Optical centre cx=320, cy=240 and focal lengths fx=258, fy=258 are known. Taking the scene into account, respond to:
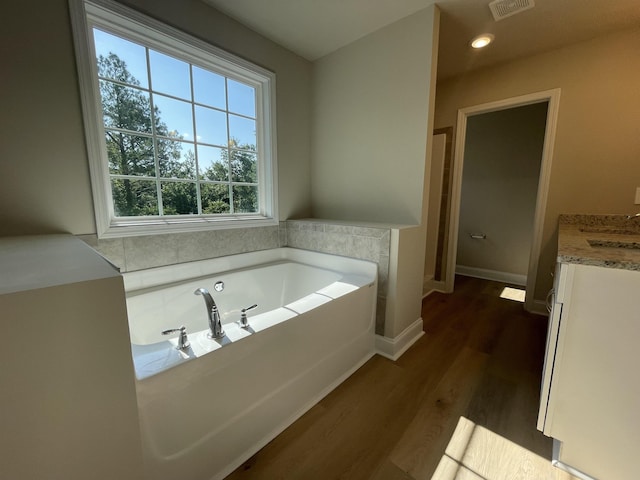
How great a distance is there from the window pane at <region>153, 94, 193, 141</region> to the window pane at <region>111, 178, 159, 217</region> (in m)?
0.38

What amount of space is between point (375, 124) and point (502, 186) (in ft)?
7.50

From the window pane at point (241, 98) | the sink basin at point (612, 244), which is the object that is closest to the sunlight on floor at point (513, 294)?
the sink basin at point (612, 244)

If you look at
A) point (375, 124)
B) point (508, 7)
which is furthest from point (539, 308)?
point (508, 7)

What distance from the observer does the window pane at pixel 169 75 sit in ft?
5.58

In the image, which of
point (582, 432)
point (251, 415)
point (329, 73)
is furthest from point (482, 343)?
point (329, 73)

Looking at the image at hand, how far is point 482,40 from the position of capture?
6.76 feet

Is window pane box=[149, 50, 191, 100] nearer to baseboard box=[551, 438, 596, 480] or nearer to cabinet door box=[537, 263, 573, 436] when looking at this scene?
cabinet door box=[537, 263, 573, 436]

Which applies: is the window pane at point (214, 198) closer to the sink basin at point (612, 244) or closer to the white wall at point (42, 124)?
the white wall at point (42, 124)

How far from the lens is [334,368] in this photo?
5.05 feet

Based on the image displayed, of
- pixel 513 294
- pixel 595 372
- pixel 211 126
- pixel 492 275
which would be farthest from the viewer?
pixel 492 275

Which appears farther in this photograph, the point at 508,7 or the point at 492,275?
the point at 492,275

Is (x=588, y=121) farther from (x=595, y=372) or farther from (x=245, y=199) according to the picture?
(x=245, y=199)

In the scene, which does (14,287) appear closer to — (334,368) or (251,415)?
(251,415)

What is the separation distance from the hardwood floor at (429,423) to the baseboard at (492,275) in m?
1.53
